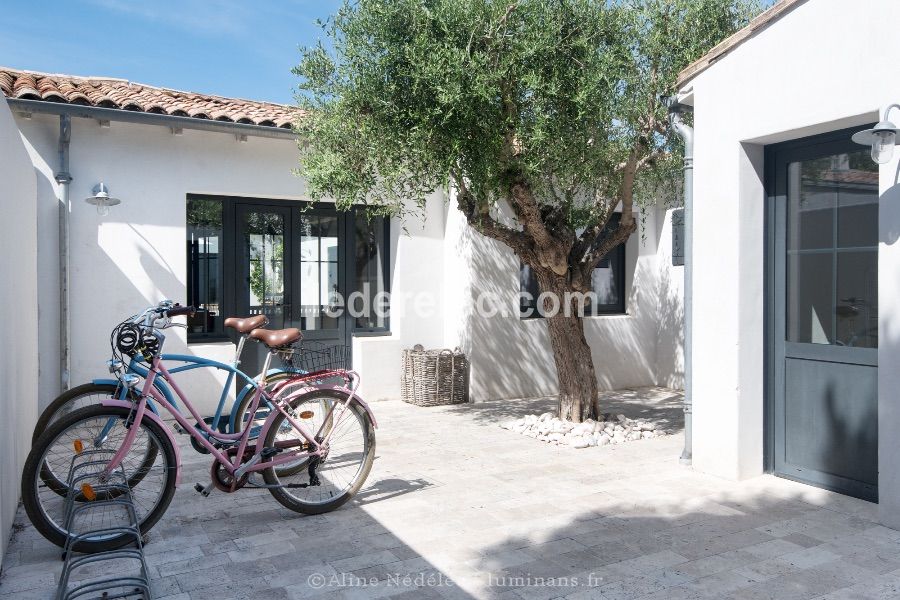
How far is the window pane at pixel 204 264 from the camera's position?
25.0 feet

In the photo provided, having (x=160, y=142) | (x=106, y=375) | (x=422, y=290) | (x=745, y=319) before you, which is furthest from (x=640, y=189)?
(x=106, y=375)

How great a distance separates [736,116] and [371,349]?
499 cm

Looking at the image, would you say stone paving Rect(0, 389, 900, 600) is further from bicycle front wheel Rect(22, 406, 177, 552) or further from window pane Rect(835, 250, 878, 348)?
window pane Rect(835, 250, 878, 348)

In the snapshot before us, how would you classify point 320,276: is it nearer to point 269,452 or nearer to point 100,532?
point 269,452

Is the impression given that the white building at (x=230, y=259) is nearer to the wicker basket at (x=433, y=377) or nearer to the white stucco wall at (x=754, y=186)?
the wicker basket at (x=433, y=377)

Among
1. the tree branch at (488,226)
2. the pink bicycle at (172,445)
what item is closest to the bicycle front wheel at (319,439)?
the pink bicycle at (172,445)

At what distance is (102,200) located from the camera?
256 inches

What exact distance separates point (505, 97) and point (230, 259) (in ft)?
12.6

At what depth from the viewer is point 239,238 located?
7.86 meters

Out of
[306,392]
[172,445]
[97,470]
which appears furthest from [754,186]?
[97,470]

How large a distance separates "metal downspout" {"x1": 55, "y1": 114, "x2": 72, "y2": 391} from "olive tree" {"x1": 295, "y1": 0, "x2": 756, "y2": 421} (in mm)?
2255

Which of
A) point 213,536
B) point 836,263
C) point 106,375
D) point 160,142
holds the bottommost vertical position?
point 213,536

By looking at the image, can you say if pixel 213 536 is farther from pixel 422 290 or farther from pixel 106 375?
pixel 422 290


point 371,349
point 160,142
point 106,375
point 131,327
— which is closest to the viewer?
point 131,327
